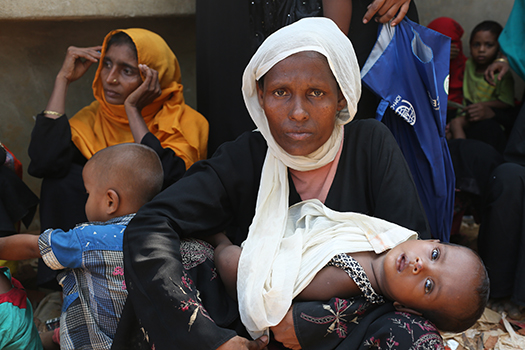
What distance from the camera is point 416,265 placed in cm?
158

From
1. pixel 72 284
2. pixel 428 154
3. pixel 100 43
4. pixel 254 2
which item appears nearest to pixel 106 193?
pixel 72 284

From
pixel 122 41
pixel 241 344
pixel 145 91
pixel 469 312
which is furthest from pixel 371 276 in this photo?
pixel 122 41

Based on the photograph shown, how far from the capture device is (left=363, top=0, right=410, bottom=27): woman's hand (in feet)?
7.92

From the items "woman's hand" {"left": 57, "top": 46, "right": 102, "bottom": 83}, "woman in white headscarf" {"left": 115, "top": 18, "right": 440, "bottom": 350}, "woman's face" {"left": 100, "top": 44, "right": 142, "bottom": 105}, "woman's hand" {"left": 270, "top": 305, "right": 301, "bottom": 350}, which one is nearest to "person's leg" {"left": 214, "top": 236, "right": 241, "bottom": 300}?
"woman in white headscarf" {"left": 115, "top": 18, "right": 440, "bottom": 350}

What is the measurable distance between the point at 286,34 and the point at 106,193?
1107mm

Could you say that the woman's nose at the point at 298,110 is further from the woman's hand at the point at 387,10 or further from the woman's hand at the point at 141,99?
the woman's hand at the point at 141,99

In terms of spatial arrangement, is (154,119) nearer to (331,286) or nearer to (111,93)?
(111,93)

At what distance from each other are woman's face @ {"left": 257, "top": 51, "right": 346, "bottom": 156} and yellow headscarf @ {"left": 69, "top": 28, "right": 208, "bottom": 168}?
1.18m

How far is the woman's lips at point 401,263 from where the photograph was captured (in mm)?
1587

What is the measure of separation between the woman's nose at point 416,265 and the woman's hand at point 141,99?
187 cm

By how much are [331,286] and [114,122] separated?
2150 mm

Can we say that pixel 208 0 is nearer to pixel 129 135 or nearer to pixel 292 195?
pixel 129 135

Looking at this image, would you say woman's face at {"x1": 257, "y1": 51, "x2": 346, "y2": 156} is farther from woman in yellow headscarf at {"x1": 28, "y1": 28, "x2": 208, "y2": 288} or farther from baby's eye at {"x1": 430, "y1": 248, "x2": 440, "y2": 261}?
woman in yellow headscarf at {"x1": 28, "y1": 28, "x2": 208, "y2": 288}

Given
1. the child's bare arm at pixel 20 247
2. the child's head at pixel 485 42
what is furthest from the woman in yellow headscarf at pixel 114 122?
the child's head at pixel 485 42
